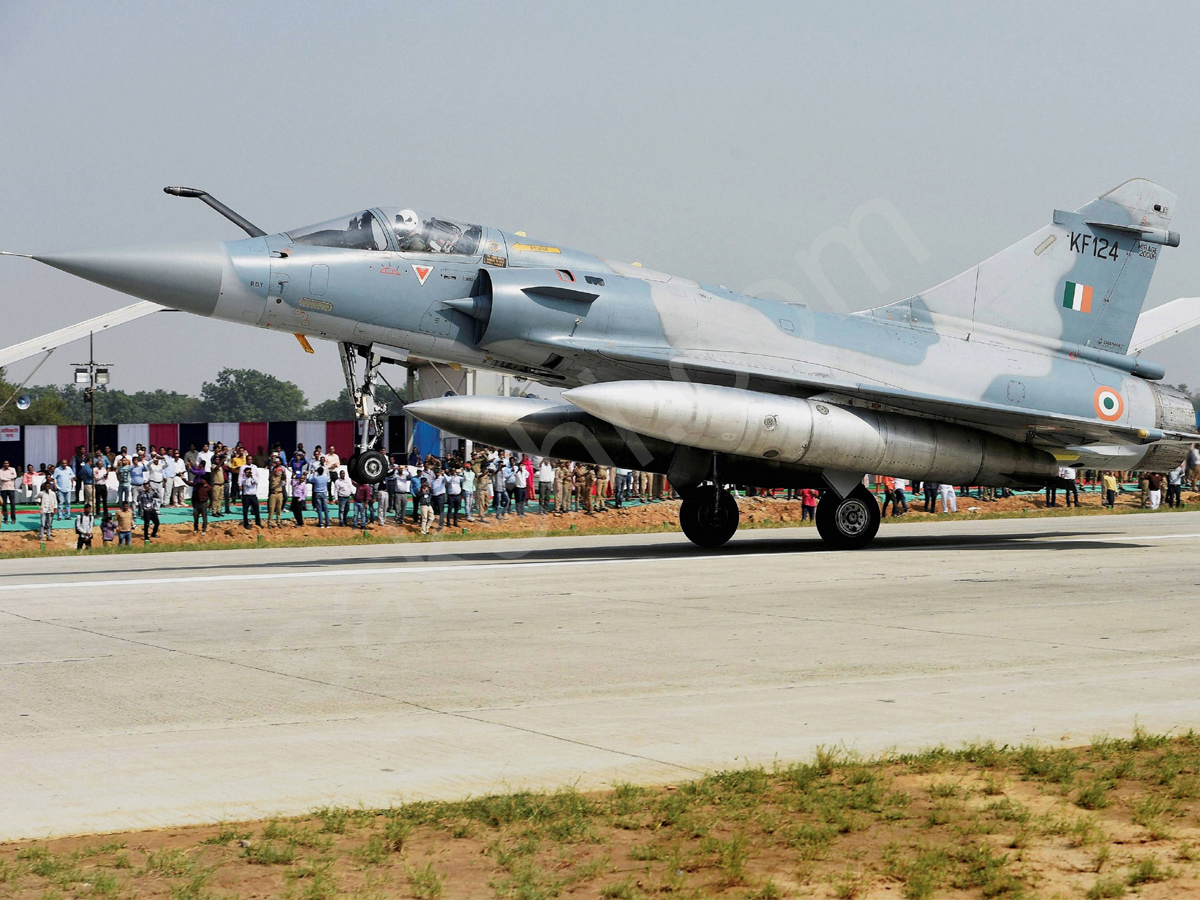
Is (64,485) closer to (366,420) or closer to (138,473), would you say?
(138,473)

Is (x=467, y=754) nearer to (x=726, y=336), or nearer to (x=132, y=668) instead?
(x=132, y=668)

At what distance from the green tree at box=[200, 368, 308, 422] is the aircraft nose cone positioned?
132m

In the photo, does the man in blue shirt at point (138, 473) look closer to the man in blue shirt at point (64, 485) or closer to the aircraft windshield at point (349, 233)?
the man in blue shirt at point (64, 485)

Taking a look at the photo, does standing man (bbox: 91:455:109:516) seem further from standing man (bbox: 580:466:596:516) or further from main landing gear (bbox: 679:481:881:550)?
main landing gear (bbox: 679:481:881:550)

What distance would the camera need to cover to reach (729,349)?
1769 cm

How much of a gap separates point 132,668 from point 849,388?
38.6 feet

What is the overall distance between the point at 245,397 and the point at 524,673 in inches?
5659

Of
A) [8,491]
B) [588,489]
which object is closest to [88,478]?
[8,491]

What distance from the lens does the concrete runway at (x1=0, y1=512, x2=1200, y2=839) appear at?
18.4 feet

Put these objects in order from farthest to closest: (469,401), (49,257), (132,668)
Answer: (469,401) < (49,257) < (132,668)

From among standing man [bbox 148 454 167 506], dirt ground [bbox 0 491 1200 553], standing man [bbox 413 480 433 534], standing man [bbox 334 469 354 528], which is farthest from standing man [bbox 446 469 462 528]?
standing man [bbox 148 454 167 506]

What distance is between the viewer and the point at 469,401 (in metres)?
17.2

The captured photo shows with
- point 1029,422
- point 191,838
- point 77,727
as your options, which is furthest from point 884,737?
point 1029,422

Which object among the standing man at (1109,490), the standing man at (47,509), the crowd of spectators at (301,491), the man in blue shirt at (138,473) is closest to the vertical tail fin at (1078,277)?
the crowd of spectators at (301,491)
